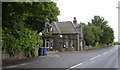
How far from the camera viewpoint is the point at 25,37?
22.1 metres

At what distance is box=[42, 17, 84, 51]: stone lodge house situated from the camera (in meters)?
44.9

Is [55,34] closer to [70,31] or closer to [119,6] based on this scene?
[70,31]

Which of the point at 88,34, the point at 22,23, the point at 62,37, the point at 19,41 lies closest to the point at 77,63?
the point at 19,41

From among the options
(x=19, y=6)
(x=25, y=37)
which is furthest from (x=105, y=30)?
(x=19, y=6)

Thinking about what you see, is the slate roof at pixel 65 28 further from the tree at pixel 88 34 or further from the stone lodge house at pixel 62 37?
the tree at pixel 88 34

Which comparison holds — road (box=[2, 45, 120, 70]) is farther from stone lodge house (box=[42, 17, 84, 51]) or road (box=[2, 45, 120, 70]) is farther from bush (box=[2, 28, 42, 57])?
stone lodge house (box=[42, 17, 84, 51])

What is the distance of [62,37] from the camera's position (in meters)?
46.3

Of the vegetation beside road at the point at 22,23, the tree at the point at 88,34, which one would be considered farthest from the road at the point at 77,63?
the tree at the point at 88,34

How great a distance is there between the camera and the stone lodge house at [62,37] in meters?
44.9

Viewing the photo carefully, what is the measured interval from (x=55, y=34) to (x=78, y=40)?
793 centimetres

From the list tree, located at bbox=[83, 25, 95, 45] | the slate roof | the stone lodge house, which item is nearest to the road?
the stone lodge house

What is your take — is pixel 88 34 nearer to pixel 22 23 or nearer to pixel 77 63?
pixel 22 23

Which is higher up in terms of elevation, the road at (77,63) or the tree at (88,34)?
the tree at (88,34)

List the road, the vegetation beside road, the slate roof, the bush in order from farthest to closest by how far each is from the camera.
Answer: the slate roof
the bush
the road
the vegetation beside road
